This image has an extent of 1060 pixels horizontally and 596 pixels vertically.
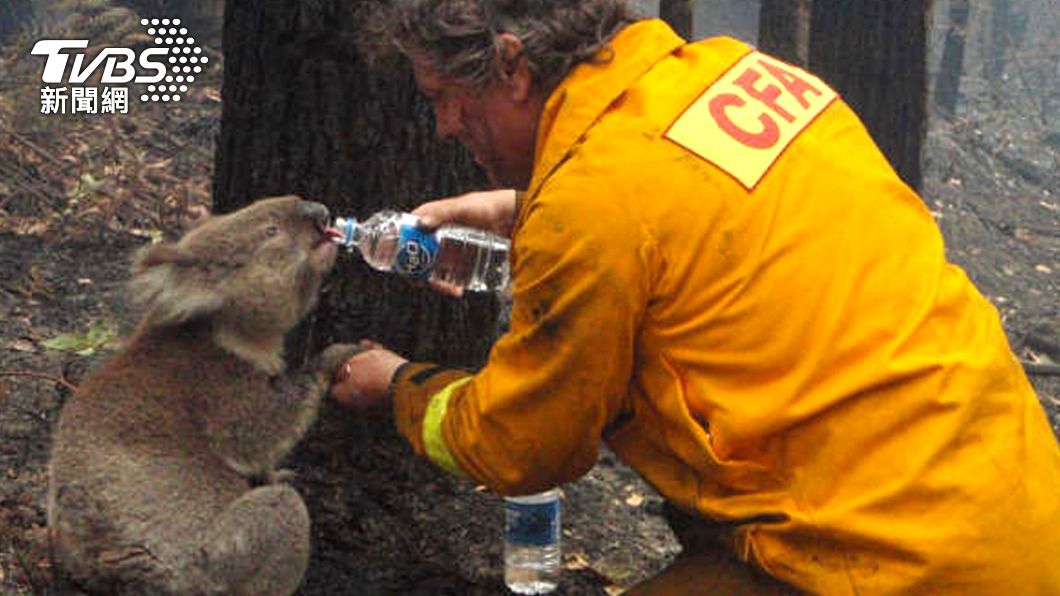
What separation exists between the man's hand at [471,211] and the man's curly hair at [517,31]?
2.25ft

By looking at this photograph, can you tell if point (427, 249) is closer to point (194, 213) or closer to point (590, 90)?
point (590, 90)

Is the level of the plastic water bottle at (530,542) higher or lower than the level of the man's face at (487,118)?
lower

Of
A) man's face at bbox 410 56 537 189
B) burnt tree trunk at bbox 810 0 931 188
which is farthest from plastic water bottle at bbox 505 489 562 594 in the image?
burnt tree trunk at bbox 810 0 931 188

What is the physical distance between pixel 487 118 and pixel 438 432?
0.71 metres

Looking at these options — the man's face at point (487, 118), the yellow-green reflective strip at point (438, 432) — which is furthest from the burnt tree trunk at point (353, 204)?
the yellow-green reflective strip at point (438, 432)

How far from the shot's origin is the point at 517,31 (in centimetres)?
308

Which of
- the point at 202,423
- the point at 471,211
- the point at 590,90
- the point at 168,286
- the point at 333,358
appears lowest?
the point at 202,423

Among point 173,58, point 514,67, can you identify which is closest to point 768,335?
point 514,67

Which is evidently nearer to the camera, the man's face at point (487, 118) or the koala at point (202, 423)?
the man's face at point (487, 118)

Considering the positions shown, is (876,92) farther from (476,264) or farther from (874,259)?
(874,259)

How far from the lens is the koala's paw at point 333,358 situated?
3.93 meters

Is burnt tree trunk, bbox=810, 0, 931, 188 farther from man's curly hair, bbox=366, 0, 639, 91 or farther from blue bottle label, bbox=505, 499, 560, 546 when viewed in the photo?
man's curly hair, bbox=366, 0, 639, 91

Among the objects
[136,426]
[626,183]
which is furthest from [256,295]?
[626,183]

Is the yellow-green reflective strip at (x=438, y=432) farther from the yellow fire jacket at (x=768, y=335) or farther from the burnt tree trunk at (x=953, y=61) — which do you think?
the burnt tree trunk at (x=953, y=61)
